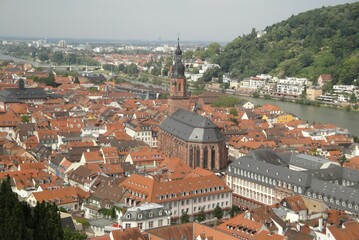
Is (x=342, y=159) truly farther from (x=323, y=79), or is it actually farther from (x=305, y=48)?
(x=305, y=48)

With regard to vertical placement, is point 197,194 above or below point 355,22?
below

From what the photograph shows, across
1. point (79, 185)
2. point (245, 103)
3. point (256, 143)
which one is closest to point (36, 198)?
point (79, 185)

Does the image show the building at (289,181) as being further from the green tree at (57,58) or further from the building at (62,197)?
the green tree at (57,58)

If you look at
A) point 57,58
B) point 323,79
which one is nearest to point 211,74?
point 323,79

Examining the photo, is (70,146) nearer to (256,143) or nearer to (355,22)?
(256,143)

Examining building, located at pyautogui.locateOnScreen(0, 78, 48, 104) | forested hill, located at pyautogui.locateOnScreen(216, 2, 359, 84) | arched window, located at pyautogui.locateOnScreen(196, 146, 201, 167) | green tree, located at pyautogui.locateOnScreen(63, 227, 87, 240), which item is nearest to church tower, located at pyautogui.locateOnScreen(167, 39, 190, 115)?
arched window, located at pyautogui.locateOnScreen(196, 146, 201, 167)

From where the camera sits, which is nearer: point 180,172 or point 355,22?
point 180,172

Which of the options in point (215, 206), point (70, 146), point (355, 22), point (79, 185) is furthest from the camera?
point (355, 22)

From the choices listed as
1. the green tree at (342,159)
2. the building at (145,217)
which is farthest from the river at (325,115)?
the building at (145,217)
